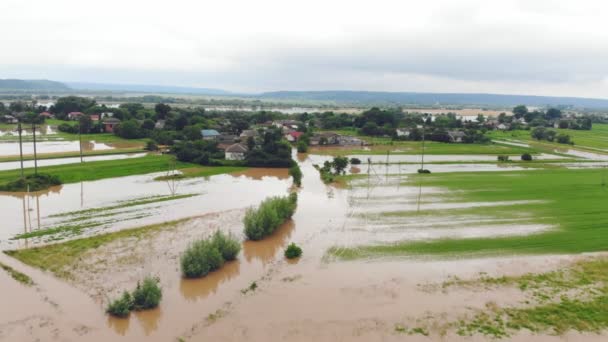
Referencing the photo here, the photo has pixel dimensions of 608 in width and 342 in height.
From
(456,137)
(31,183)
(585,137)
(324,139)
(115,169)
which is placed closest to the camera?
(31,183)

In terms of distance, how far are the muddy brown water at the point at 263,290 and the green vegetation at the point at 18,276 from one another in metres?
0.23

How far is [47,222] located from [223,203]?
9.80m

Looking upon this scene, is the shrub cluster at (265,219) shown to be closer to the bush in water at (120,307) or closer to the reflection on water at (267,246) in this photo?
the reflection on water at (267,246)

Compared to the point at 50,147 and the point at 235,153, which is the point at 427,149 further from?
the point at 50,147

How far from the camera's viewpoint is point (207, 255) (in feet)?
53.3

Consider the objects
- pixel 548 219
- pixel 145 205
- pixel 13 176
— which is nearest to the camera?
pixel 548 219

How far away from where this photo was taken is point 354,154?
→ 169 feet

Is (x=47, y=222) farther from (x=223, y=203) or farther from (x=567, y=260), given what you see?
(x=567, y=260)

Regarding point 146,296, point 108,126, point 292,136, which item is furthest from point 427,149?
point 146,296

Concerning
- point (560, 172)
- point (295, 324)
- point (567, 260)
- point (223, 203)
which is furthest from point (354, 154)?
point (295, 324)

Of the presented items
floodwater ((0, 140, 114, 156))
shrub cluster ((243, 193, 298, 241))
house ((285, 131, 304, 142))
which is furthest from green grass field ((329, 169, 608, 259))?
floodwater ((0, 140, 114, 156))

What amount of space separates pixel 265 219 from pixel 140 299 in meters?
7.77

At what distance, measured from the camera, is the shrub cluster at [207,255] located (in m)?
15.8

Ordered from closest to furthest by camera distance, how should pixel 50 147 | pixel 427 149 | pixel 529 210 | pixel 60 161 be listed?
pixel 529 210 → pixel 60 161 → pixel 50 147 → pixel 427 149
